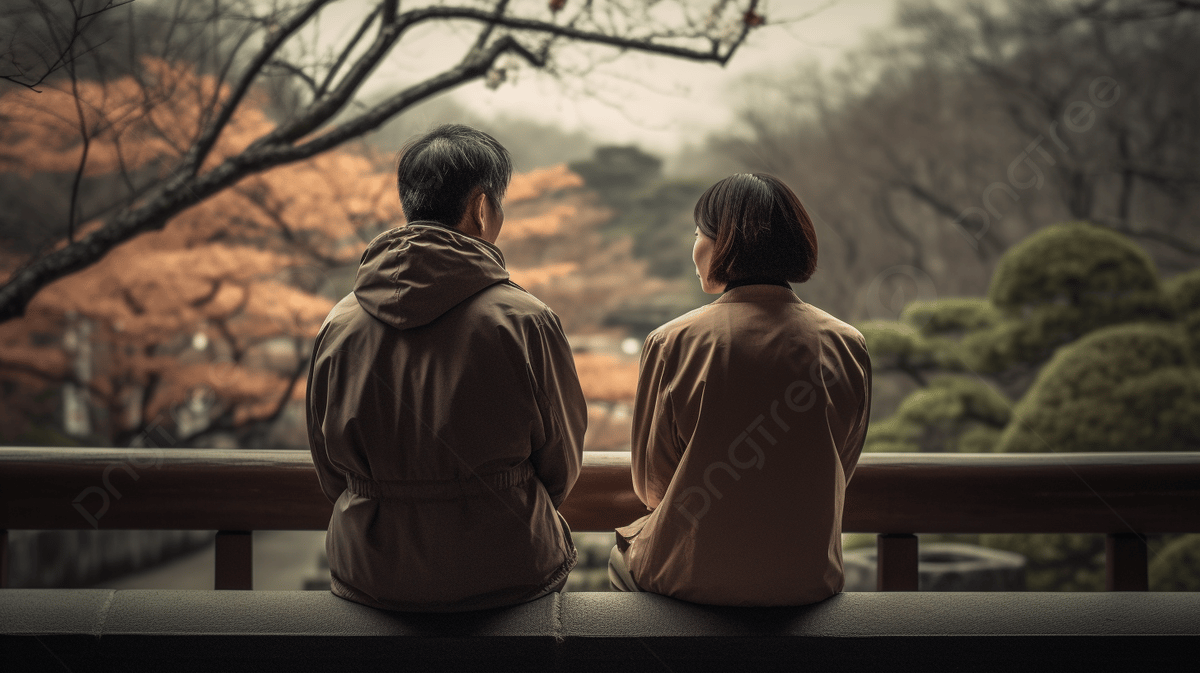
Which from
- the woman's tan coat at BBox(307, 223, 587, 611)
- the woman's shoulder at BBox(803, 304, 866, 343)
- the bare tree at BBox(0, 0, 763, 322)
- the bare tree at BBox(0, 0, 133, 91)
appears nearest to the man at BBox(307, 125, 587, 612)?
the woman's tan coat at BBox(307, 223, 587, 611)

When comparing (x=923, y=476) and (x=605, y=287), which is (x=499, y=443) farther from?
(x=605, y=287)

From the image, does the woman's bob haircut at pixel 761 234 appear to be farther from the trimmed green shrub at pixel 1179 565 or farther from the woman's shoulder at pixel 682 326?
the trimmed green shrub at pixel 1179 565

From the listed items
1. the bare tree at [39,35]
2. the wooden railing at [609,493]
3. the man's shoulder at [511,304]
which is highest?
the bare tree at [39,35]

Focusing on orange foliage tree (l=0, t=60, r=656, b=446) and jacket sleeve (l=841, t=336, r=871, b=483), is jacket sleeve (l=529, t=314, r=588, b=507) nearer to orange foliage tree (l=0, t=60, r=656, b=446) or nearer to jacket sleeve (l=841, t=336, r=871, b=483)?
jacket sleeve (l=841, t=336, r=871, b=483)

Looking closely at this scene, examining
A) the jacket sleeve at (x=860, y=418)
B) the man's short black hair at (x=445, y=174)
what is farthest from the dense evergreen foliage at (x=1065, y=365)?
the man's short black hair at (x=445, y=174)

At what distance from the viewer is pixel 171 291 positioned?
5.13 m

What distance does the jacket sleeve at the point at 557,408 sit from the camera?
1397 mm

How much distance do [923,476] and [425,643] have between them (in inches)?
47.7

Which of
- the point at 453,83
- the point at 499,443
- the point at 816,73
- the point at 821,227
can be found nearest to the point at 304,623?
the point at 499,443

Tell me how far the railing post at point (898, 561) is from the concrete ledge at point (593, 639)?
0.30m

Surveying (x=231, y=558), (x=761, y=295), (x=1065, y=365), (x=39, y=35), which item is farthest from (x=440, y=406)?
(x=1065, y=365)

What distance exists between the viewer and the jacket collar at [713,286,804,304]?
1.44 metres

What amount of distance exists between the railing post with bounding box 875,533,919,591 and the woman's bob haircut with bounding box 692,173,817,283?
77 cm

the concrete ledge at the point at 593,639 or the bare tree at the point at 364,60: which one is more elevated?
the bare tree at the point at 364,60
